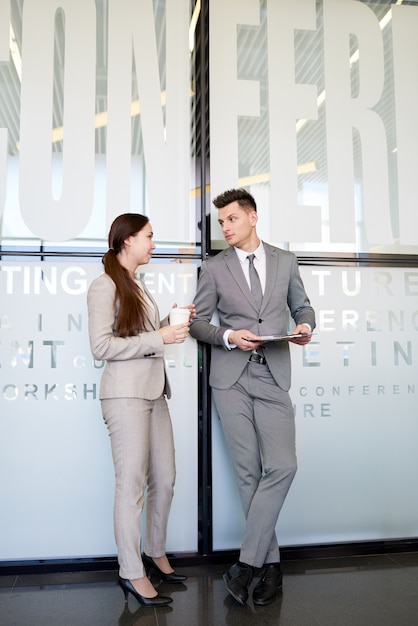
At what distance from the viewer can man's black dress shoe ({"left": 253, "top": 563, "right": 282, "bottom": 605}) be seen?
8.66 ft

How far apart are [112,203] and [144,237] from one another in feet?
2.04

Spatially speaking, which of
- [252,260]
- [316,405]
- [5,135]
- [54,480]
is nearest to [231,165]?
[252,260]

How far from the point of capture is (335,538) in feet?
11.1

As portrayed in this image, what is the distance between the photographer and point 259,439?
115 inches

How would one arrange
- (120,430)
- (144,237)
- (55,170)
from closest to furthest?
1. (120,430)
2. (144,237)
3. (55,170)

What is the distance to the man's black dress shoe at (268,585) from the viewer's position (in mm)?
2641

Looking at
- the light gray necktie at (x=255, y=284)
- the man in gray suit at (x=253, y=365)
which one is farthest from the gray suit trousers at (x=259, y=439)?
the light gray necktie at (x=255, y=284)

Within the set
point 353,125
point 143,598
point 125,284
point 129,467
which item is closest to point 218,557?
point 143,598

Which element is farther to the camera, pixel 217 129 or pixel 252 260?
pixel 217 129

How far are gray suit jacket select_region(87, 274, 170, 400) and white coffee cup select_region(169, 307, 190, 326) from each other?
9 cm

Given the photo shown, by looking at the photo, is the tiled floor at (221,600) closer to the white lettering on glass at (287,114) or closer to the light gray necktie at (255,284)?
the light gray necktie at (255,284)

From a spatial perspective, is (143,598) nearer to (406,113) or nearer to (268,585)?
(268,585)

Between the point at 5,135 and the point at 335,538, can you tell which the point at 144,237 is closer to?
the point at 5,135

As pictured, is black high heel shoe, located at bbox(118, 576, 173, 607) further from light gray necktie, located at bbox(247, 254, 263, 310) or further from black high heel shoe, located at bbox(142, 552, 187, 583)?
light gray necktie, located at bbox(247, 254, 263, 310)
